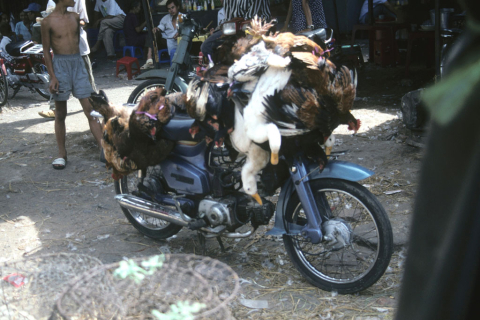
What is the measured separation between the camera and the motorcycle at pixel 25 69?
9.39 m

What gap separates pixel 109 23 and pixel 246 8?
9.32 metres

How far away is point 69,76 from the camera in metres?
5.81

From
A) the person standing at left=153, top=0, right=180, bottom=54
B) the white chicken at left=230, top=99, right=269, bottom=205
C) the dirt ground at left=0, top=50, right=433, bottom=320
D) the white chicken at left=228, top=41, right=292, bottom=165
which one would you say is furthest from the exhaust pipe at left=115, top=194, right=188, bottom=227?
the person standing at left=153, top=0, right=180, bottom=54

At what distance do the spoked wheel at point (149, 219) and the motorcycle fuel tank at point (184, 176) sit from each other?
0.18 metres

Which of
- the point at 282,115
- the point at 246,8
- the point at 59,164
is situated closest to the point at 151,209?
the point at 282,115

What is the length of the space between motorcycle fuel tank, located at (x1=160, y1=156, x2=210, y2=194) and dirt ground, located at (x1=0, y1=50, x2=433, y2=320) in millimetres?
594

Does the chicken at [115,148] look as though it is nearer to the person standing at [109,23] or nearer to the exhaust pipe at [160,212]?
the exhaust pipe at [160,212]

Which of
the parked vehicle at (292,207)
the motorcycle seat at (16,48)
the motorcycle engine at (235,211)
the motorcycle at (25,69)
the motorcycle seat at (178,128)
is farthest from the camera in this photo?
the motorcycle seat at (16,48)

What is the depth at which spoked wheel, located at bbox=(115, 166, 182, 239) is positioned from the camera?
3840 mm

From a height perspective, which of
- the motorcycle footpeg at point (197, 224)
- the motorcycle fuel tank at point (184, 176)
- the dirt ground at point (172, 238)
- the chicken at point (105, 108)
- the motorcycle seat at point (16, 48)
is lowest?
the dirt ground at point (172, 238)

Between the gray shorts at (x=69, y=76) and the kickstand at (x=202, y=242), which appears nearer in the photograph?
the kickstand at (x=202, y=242)

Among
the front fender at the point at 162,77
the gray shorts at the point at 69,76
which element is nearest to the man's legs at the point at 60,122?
the gray shorts at the point at 69,76

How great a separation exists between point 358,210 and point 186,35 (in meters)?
3.57

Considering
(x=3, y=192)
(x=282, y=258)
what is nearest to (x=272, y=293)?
(x=282, y=258)
